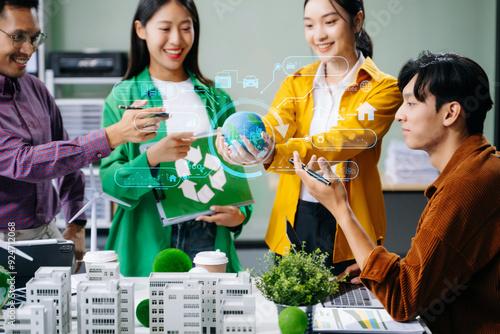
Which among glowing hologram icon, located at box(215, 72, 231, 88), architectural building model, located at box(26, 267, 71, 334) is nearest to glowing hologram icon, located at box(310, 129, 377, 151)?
glowing hologram icon, located at box(215, 72, 231, 88)

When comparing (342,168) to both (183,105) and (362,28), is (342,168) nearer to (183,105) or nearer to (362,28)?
(362,28)

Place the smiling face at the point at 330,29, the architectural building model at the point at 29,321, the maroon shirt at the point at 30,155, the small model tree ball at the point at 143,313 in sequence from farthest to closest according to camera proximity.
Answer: the smiling face at the point at 330,29 < the maroon shirt at the point at 30,155 < the small model tree ball at the point at 143,313 < the architectural building model at the point at 29,321

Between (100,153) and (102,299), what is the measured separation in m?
0.86

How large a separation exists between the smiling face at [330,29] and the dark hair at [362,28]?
0.5 inches

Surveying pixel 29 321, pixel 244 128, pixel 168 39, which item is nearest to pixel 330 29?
pixel 244 128

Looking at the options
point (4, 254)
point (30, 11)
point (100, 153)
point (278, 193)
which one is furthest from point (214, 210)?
point (30, 11)

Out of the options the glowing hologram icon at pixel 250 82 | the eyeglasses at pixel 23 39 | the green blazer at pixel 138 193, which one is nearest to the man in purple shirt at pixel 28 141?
the eyeglasses at pixel 23 39

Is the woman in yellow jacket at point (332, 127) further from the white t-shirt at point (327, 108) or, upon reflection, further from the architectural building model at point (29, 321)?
the architectural building model at point (29, 321)

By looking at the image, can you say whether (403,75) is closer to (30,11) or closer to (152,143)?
(152,143)

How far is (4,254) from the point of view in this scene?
156cm

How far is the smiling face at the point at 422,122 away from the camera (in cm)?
148

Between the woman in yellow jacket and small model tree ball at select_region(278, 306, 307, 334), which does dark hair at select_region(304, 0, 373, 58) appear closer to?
the woman in yellow jacket

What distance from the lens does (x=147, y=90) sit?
2.16m

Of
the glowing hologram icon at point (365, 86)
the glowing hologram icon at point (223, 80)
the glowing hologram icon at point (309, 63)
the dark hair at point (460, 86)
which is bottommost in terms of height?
the glowing hologram icon at point (223, 80)
